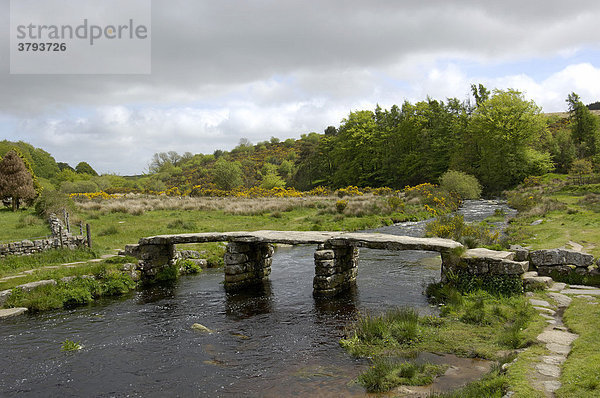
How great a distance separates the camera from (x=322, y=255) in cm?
1349

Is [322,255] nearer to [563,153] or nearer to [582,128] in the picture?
[563,153]

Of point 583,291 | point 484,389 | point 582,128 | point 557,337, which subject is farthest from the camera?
point 582,128

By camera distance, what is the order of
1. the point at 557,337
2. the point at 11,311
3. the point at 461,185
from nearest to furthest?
the point at 557,337 → the point at 11,311 → the point at 461,185

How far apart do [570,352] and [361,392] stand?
364 centimetres

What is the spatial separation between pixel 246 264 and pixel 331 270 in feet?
12.4

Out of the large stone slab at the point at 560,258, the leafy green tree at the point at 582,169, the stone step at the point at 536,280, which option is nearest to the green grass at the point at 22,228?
the stone step at the point at 536,280

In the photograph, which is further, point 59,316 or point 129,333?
point 59,316

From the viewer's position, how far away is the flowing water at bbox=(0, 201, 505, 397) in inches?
300

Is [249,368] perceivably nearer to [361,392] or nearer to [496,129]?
[361,392]

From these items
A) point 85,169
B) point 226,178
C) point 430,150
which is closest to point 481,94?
point 430,150

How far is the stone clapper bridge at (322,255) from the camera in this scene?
1187 cm

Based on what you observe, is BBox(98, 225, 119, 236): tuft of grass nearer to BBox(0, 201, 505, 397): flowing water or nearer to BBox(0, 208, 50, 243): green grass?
BBox(0, 208, 50, 243): green grass

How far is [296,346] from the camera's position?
9297 millimetres

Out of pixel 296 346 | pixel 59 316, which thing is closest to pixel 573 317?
pixel 296 346
